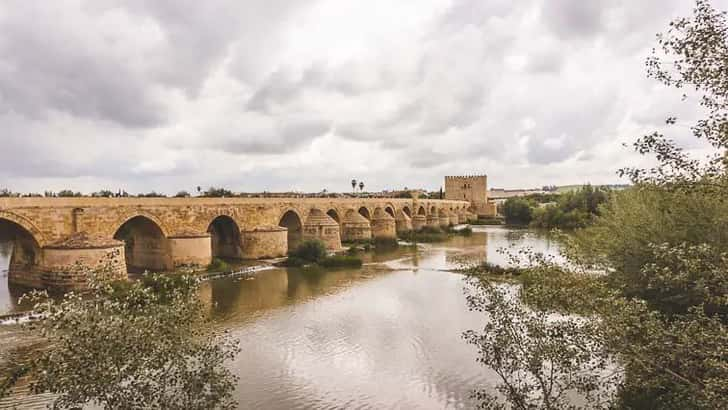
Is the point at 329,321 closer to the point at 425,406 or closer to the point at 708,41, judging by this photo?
the point at 425,406

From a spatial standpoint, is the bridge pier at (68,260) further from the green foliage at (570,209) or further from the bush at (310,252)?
the green foliage at (570,209)

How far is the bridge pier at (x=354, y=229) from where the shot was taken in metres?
27.8

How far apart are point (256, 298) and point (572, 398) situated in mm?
8739

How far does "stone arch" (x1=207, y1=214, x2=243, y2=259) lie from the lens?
20453mm

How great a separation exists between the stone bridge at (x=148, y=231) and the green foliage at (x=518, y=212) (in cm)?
2651

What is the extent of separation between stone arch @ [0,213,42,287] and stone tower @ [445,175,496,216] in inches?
2053

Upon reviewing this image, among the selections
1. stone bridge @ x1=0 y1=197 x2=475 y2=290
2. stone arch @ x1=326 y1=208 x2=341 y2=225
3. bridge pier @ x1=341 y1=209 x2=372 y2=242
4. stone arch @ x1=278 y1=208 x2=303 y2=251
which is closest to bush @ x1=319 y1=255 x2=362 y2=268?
stone bridge @ x1=0 y1=197 x2=475 y2=290

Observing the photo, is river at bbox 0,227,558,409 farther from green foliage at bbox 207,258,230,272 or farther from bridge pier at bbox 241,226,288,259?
bridge pier at bbox 241,226,288,259

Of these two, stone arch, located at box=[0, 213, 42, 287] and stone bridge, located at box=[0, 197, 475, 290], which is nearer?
stone arch, located at box=[0, 213, 42, 287]

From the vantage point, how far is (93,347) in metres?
3.99

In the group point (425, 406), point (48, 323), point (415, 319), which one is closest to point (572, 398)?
point (425, 406)

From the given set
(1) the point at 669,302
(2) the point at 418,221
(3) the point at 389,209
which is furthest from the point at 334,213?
(1) the point at 669,302

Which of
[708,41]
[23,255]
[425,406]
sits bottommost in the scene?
[425,406]

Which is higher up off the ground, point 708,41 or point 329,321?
point 708,41
